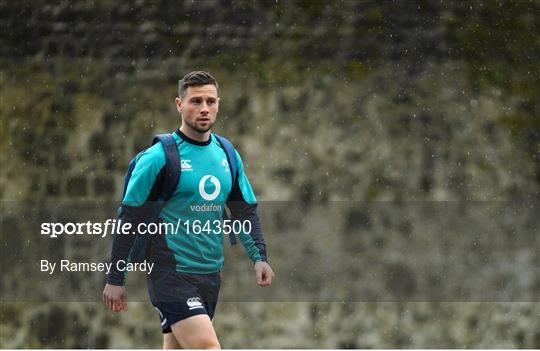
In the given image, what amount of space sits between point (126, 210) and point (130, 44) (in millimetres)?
3200

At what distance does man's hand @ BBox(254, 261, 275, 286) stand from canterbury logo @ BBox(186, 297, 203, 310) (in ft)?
0.76

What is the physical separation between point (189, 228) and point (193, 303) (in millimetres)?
278

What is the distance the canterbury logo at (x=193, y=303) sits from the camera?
175 inches

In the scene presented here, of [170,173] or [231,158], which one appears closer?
[170,173]

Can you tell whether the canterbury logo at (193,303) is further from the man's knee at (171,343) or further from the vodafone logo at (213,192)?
the vodafone logo at (213,192)

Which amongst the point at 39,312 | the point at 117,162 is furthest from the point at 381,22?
the point at 39,312

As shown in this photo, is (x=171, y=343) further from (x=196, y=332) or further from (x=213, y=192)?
(x=213, y=192)

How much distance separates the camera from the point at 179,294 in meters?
4.47

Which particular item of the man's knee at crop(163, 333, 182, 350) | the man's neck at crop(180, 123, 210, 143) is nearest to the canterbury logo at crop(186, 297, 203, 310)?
the man's knee at crop(163, 333, 182, 350)

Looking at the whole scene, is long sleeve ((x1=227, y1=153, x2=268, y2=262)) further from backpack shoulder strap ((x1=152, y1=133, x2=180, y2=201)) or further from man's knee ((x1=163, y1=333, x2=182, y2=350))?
man's knee ((x1=163, y1=333, x2=182, y2=350))

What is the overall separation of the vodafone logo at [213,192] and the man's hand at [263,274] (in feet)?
1.02

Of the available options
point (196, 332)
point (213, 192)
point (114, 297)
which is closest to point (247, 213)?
point (213, 192)

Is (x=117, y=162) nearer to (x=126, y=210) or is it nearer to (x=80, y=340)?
(x=80, y=340)

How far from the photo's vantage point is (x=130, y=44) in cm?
744
